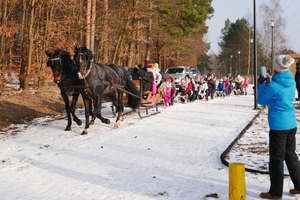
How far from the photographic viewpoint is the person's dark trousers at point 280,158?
13.4 feet

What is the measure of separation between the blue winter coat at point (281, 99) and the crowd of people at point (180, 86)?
7779 mm

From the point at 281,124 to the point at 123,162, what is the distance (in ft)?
9.72

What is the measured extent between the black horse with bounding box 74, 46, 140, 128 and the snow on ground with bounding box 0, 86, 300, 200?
1.05 metres

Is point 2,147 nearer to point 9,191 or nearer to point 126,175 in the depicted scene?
point 9,191

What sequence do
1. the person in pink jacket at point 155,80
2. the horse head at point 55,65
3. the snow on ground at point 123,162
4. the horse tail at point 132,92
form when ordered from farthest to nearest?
the person in pink jacket at point 155,80 < the horse tail at point 132,92 < the horse head at point 55,65 < the snow on ground at point 123,162

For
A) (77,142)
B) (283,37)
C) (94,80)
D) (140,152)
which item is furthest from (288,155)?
(283,37)

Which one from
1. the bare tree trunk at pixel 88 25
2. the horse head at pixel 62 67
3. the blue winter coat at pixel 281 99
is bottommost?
the blue winter coat at pixel 281 99

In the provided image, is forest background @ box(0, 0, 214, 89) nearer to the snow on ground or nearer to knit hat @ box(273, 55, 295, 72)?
the snow on ground

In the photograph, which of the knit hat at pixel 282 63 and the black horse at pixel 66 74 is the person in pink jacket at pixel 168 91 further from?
the knit hat at pixel 282 63

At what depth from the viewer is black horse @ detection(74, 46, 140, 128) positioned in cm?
826

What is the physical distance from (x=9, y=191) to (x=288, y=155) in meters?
3.95

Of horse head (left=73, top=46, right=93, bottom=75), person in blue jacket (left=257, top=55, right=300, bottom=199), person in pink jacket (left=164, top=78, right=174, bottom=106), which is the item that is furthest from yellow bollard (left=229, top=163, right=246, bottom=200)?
person in pink jacket (left=164, top=78, right=174, bottom=106)

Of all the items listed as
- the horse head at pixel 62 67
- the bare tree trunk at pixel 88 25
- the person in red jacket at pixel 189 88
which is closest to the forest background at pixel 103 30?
the bare tree trunk at pixel 88 25

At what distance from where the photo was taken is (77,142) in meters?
7.48
